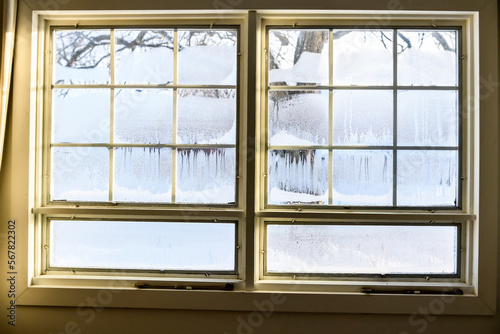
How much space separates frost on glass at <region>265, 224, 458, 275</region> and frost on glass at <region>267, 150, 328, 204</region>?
155 millimetres

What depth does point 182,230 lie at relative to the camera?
2621 mm

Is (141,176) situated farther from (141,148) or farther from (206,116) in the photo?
(206,116)

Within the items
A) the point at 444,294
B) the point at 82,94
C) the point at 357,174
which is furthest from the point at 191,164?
the point at 444,294

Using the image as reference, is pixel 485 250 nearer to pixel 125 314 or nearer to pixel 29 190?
pixel 125 314

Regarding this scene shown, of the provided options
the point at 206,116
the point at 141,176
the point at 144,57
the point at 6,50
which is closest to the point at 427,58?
the point at 206,116

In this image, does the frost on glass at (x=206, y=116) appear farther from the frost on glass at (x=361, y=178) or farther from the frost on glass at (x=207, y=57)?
the frost on glass at (x=361, y=178)

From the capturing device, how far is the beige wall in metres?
2.47

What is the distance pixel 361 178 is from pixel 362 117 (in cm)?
32

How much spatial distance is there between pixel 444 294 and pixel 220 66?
1657 millimetres

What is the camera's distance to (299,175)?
2604 mm

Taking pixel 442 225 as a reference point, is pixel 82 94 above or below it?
above

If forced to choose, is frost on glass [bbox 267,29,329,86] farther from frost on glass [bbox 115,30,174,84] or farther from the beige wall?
frost on glass [bbox 115,30,174,84]

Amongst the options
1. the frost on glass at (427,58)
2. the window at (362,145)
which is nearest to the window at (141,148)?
the window at (362,145)

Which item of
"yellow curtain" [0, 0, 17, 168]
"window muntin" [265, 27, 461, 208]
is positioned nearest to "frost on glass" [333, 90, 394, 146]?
"window muntin" [265, 27, 461, 208]
